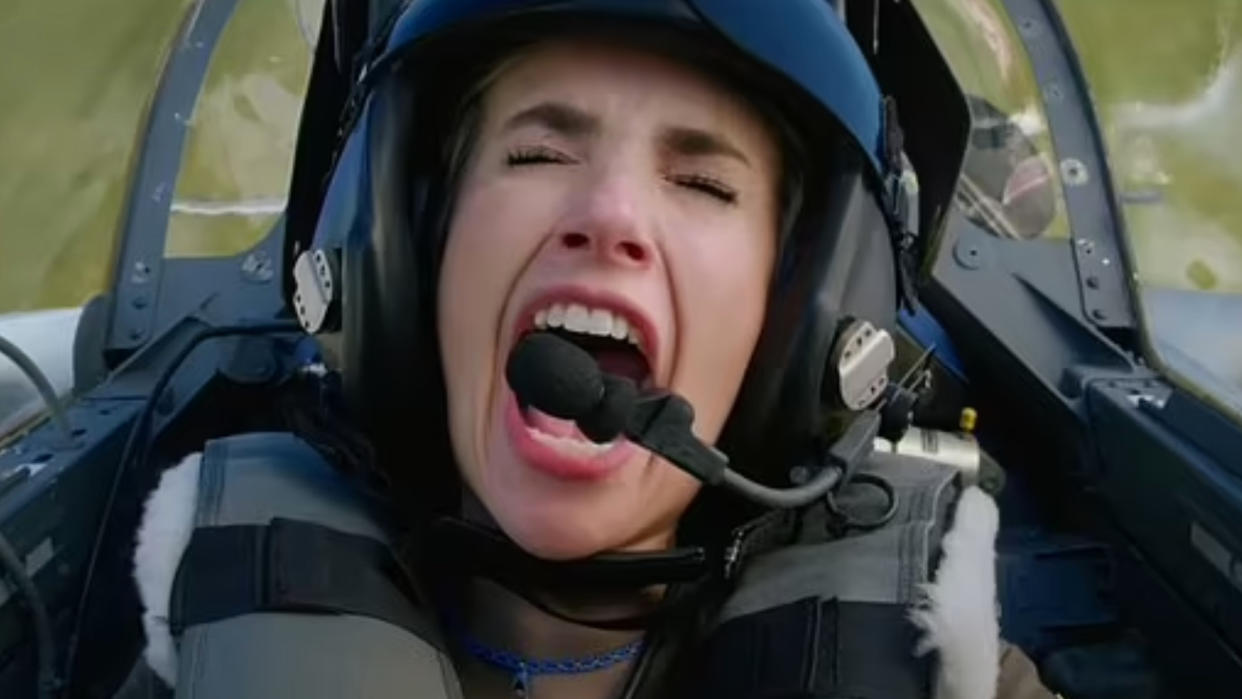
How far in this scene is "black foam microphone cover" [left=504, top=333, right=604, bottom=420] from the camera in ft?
3.04

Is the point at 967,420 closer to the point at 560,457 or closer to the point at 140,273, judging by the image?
the point at 560,457

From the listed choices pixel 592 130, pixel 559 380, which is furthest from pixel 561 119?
pixel 559 380

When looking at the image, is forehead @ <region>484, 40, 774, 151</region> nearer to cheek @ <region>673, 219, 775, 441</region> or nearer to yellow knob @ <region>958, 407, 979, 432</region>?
cheek @ <region>673, 219, 775, 441</region>

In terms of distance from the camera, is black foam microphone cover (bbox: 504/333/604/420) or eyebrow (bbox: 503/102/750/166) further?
eyebrow (bbox: 503/102/750/166)

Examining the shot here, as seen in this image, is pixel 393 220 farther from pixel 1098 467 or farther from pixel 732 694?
pixel 1098 467

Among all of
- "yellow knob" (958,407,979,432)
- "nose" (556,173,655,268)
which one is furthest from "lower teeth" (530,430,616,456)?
"yellow knob" (958,407,979,432)

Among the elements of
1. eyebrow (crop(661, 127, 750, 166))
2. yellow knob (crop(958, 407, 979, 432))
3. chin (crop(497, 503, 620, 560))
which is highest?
eyebrow (crop(661, 127, 750, 166))

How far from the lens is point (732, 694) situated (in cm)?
107

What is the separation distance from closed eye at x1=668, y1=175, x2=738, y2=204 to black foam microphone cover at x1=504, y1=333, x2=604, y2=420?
0.20 meters

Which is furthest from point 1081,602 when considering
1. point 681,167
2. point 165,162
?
point 165,162

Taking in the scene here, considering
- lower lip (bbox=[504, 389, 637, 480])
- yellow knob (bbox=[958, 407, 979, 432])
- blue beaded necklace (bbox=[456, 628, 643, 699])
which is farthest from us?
yellow knob (bbox=[958, 407, 979, 432])

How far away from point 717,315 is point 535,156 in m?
0.15

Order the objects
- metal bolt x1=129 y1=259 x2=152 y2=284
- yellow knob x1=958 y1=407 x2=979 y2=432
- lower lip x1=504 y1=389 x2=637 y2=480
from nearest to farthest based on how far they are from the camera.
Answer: lower lip x1=504 y1=389 x2=637 y2=480, yellow knob x1=958 y1=407 x2=979 y2=432, metal bolt x1=129 y1=259 x2=152 y2=284

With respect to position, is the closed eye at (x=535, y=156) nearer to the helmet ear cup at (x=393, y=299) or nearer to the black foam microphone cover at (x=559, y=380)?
the helmet ear cup at (x=393, y=299)
